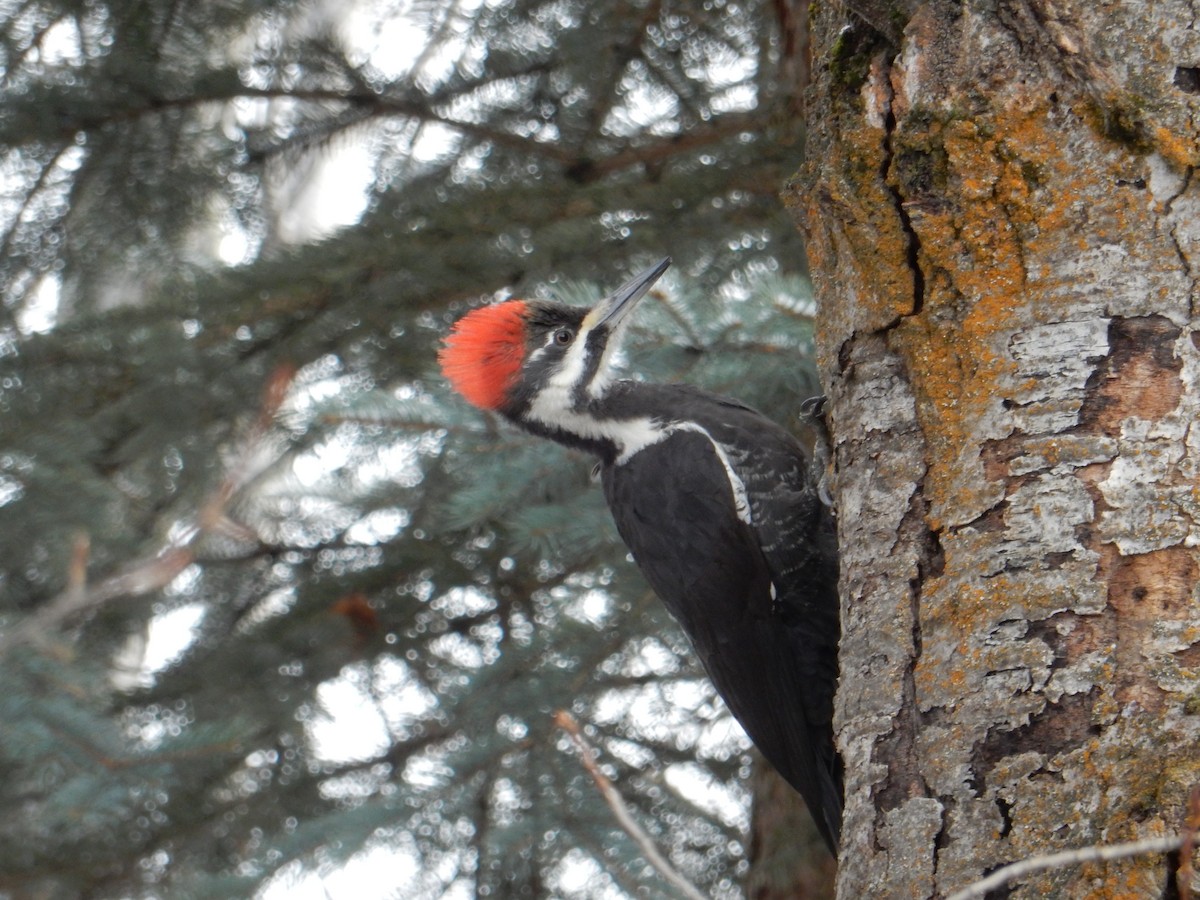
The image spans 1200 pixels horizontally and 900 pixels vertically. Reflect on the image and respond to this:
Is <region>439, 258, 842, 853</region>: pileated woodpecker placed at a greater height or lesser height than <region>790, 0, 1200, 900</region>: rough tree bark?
greater

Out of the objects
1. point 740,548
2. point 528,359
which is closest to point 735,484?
point 740,548

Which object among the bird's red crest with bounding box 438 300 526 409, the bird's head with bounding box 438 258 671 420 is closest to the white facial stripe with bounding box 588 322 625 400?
the bird's head with bounding box 438 258 671 420

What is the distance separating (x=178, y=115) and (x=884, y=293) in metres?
2.66

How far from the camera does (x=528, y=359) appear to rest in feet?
11.0

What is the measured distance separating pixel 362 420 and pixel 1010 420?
1.79m

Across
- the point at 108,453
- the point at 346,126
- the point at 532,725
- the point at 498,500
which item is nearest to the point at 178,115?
the point at 346,126

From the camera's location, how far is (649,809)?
3.60 m

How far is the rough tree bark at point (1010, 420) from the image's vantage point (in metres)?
1.40

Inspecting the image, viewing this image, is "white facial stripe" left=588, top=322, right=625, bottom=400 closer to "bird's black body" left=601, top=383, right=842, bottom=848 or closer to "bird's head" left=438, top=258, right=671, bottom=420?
"bird's head" left=438, top=258, right=671, bottom=420

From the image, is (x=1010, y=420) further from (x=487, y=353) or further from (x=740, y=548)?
(x=487, y=353)

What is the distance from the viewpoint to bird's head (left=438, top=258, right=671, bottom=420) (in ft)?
10.8

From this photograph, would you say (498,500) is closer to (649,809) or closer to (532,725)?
(532,725)

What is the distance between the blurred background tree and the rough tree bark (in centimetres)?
108

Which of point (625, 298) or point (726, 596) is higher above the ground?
point (625, 298)
